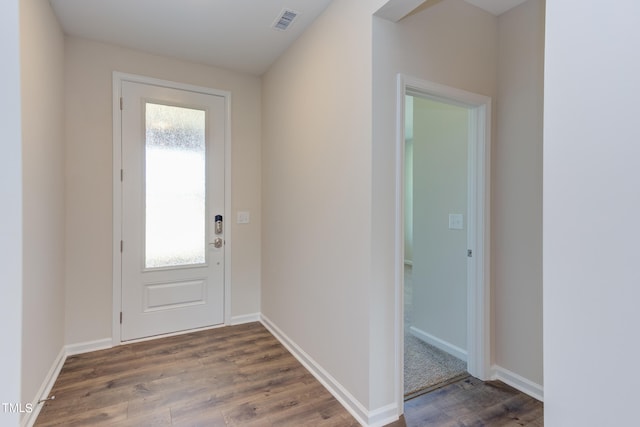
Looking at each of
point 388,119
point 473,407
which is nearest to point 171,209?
point 388,119

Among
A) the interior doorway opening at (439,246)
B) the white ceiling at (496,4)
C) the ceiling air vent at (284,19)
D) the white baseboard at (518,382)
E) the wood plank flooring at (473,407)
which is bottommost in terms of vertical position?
the wood plank flooring at (473,407)

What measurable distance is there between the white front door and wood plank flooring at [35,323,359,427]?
0.36 m

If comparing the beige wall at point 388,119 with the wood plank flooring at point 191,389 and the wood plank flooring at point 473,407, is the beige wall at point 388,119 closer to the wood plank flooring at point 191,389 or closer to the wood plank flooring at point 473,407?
the wood plank flooring at point 473,407

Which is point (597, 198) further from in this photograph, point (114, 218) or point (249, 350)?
point (114, 218)

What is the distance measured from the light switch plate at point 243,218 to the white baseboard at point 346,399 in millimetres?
1355

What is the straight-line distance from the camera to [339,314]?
2072 mm

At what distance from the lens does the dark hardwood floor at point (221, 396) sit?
1834mm

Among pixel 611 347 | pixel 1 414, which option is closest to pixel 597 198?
pixel 611 347

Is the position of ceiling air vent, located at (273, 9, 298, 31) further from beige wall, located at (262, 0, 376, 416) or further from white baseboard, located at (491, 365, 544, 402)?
white baseboard, located at (491, 365, 544, 402)

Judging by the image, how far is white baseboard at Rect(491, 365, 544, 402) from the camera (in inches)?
80.8

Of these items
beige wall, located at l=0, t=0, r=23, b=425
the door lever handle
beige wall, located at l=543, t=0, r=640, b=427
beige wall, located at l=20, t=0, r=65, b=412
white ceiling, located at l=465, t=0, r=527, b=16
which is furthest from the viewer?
the door lever handle

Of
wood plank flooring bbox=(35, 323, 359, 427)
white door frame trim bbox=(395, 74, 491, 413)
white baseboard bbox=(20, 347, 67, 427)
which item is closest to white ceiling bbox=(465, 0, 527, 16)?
white door frame trim bbox=(395, 74, 491, 413)

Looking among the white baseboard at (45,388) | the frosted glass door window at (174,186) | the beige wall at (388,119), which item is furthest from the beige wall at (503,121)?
the white baseboard at (45,388)

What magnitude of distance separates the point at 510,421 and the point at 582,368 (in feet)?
4.56
